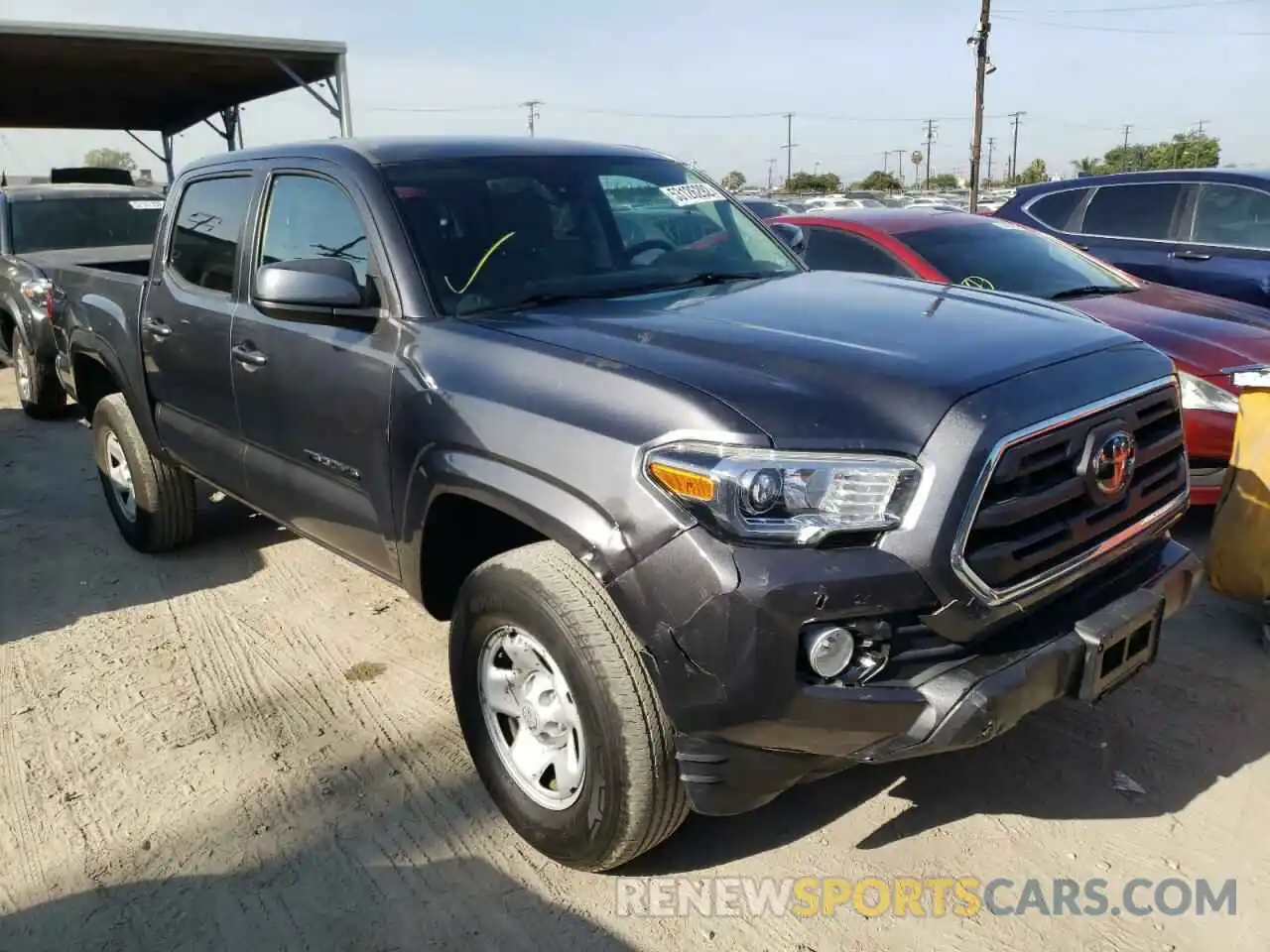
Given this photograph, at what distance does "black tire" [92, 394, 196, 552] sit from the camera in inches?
194

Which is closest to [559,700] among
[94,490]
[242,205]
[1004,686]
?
[1004,686]

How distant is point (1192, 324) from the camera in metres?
5.11

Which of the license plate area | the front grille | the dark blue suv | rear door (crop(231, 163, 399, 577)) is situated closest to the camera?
the front grille

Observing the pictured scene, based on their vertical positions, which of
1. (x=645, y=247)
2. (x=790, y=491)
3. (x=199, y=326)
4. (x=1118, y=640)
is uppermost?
(x=645, y=247)

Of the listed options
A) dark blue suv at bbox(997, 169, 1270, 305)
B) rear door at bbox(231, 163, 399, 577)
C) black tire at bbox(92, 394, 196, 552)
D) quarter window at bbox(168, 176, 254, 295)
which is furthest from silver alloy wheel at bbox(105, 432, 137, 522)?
dark blue suv at bbox(997, 169, 1270, 305)

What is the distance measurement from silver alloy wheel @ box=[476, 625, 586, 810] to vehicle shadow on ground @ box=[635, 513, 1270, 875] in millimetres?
318

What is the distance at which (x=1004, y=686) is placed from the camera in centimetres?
221

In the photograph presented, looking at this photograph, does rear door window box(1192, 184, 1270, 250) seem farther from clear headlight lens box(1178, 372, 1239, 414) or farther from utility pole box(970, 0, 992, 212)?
utility pole box(970, 0, 992, 212)

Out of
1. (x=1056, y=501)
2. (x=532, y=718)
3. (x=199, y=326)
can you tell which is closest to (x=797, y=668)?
(x=1056, y=501)

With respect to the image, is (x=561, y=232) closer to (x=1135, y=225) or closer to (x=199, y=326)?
(x=199, y=326)

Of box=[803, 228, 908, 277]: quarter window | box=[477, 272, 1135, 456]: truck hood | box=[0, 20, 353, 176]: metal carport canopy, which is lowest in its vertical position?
box=[477, 272, 1135, 456]: truck hood

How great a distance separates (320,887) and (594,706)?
3.23 ft

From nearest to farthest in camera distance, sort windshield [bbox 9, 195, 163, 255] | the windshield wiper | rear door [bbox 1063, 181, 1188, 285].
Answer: the windshield wiper
rear door [bbox 1063, 181, 1188, 285]
windshield [bbox 9, 195, 163, 255]

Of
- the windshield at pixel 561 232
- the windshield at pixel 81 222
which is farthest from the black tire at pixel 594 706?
the windshield at pixel 81 222
